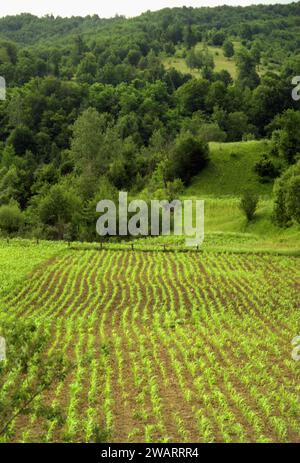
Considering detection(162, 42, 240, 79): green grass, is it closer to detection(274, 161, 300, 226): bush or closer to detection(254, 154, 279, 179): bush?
detection(254, 154, 279, 179): bush

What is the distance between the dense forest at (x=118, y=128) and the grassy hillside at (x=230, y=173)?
161 centimetres

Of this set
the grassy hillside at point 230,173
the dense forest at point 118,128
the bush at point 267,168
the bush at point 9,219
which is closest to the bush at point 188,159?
the dense forest at point 118,128

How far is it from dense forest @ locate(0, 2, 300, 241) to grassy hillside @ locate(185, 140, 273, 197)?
1607 mm

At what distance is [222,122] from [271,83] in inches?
508

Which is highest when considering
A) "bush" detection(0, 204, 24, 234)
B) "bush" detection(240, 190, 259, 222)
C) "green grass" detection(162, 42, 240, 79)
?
"green grass" detection(162, 42, 240, 79)

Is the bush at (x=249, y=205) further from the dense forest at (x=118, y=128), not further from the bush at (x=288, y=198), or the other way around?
the dense forest at (x=118, y=128)

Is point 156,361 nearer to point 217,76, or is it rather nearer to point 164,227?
point 164,227

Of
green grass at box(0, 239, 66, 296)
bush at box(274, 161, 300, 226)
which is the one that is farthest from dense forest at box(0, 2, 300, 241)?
green grass at box(0, 239, 66, 296)

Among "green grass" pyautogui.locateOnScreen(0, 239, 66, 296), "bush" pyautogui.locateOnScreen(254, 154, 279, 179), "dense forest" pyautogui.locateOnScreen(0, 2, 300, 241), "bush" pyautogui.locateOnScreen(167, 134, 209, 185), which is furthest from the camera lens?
"bush" pyautogui.locateOnScreen(167, 134, 209, 185)

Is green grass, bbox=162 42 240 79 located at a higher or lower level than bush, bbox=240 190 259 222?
higher

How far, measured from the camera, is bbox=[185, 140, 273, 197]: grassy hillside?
67.4 meters

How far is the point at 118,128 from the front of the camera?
110250mm

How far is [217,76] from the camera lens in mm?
152250

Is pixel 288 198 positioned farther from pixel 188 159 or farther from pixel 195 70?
pixel 195 70
